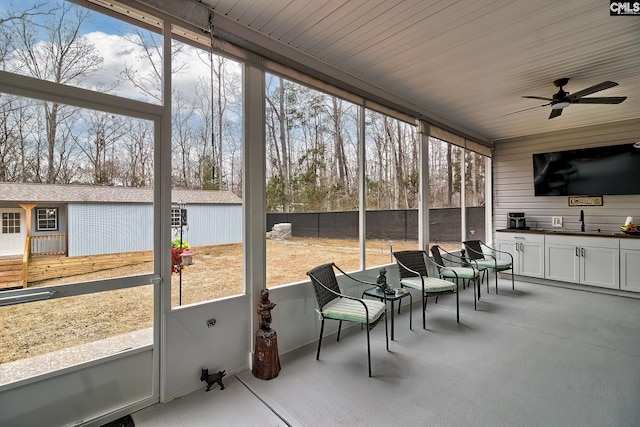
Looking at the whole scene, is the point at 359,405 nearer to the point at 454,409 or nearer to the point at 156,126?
the point at 454,409

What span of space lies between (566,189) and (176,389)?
20.0ft

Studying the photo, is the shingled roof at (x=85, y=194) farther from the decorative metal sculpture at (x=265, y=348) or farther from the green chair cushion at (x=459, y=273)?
the green chair cushion at (x=459, y=273)

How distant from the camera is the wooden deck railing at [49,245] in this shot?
1646 mm

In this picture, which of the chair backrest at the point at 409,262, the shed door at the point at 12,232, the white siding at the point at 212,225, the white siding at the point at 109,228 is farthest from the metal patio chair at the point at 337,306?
the shed door at the point at 12,232

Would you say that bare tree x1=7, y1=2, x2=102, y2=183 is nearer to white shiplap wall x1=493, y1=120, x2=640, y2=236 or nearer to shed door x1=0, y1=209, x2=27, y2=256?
shed door x1=0, y1=209, x2=27, y2=256

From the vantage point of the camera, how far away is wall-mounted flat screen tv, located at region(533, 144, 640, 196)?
4453 millimetres

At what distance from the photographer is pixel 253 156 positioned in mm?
2383

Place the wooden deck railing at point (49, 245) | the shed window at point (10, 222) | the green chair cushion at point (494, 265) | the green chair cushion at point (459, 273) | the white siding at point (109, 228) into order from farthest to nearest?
1. the green chair cushion at point (494, 265)
2. the green chair cushion at point (459, 273)
3. the white siding at point (109, 228)
4. the wooden deck railing at point (49, 245)
5. the shed window at point (10, 222)

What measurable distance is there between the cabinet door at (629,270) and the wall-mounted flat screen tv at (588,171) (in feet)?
3.20

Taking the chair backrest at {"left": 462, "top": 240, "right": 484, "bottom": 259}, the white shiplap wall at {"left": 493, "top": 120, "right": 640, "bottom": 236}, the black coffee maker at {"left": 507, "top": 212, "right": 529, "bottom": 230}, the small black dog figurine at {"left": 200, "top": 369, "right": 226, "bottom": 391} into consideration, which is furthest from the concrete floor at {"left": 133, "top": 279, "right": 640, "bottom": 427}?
the black coffee maker at {"left": 507, "top": 212, "right": 529, "bottom": 230}

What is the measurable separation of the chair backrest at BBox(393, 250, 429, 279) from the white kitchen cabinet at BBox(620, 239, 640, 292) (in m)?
2.96

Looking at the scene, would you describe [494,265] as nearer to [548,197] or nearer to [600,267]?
[600,267]

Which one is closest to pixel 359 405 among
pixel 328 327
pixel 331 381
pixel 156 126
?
pixel 331 381

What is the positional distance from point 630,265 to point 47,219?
6.44 m
